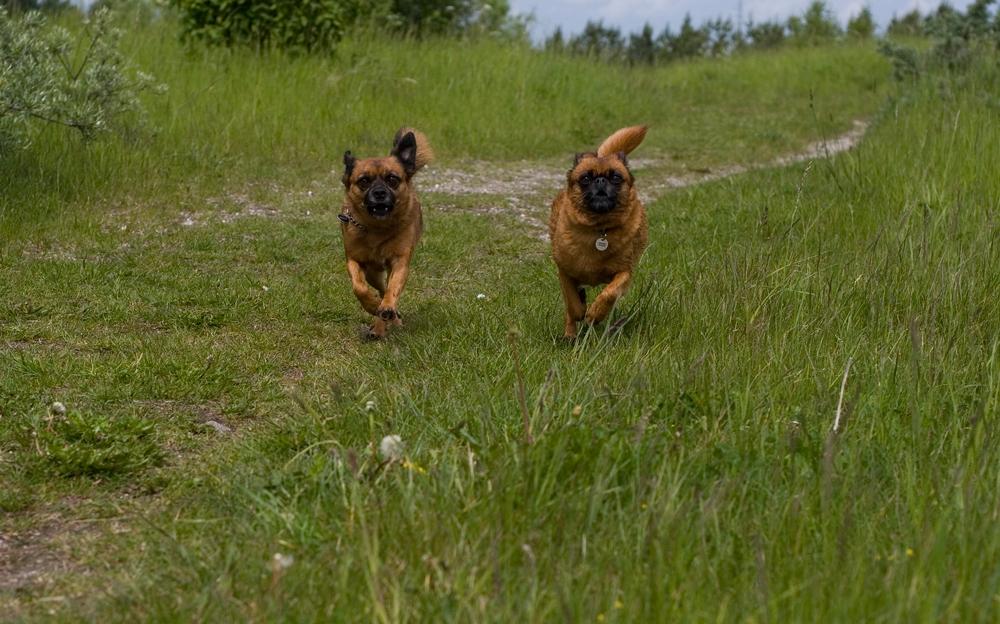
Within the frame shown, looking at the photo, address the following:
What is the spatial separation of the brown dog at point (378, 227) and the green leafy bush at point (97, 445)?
6.35 feet

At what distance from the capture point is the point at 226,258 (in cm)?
819

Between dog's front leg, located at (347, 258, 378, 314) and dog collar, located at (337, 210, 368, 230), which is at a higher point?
dog collar, located at (337, 210, 368, 230)

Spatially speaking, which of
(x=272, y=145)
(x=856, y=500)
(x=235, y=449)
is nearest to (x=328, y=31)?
(x=272, y=145)

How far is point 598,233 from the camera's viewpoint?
18.9ft

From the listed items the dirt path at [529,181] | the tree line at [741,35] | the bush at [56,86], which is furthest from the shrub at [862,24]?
the bush at [56,86]

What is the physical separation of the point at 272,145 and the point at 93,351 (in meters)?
5.99

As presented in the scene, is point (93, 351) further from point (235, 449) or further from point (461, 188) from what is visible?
point (461, 188)

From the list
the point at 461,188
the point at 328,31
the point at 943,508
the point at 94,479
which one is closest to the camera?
the point at 943,508

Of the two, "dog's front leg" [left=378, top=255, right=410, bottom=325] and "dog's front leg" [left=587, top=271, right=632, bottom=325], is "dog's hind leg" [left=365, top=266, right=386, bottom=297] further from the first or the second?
"dog's front leg" [left=587, top=271, right=632, bottom=325]

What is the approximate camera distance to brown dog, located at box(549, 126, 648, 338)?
224 inches

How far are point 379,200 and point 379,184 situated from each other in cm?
13

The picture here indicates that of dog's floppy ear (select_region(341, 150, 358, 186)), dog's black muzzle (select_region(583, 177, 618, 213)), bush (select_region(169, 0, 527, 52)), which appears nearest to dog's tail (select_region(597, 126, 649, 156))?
dog's black muzzle (select_region(583, 177, 618, 213))

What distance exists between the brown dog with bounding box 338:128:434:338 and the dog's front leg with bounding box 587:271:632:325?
1.09 metres

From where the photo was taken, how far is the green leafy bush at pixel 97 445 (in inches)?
162
